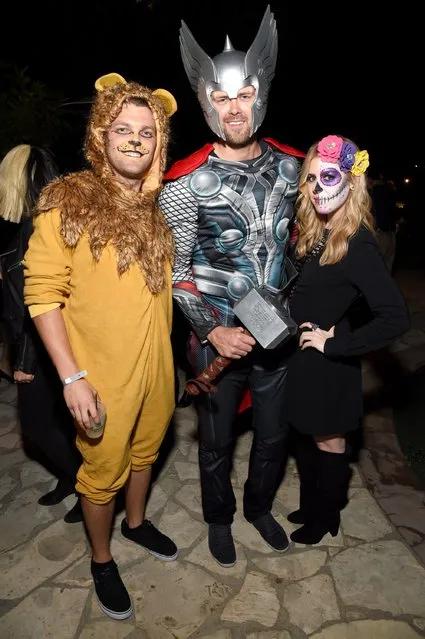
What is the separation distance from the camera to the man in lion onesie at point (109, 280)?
5.63ft

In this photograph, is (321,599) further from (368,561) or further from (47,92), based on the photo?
(47,92)

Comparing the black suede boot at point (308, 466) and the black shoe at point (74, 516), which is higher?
the black suede boot at point (308, 466)

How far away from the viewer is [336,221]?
2.03 m

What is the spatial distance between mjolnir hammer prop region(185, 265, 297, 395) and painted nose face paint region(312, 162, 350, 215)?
439 millimetres

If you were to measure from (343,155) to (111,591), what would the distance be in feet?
7.06

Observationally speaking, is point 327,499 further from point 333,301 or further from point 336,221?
point 336,221

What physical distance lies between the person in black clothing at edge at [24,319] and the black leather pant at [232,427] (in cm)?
75

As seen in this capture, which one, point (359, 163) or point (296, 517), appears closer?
point (359, 163)

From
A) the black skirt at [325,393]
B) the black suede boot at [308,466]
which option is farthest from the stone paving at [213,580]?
the black skirt at [325,393]

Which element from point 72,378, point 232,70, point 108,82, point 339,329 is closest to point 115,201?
point 108,82

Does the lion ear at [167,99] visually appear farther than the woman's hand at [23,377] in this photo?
No

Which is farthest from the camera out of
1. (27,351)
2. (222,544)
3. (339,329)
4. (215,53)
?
(215,53)

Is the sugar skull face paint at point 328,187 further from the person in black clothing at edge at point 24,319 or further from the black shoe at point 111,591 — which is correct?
the black shoe at point 111,591

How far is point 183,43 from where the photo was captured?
221cm
